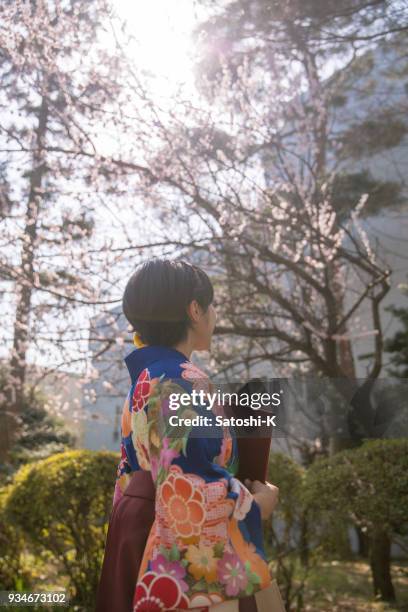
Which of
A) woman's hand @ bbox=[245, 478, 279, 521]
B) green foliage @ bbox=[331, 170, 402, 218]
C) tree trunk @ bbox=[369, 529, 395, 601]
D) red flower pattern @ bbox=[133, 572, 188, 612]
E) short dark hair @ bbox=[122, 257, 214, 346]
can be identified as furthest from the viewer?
green foliage @ bbox=[331, 170, 402, 218]

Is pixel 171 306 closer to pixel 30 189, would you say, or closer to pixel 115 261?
pixel 115 261

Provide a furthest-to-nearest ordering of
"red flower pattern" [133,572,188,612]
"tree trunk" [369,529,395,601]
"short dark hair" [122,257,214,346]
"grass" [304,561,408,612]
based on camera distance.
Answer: "tree trunk" [369,529,395,601]
"grass" [304,561,408,612]
"short dark hair" [122,257,214,346]
"red flower pattern" [133,572,188,612]

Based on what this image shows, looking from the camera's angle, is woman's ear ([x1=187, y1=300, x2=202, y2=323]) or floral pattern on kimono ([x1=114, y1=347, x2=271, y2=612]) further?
woman's ear ([x1=187, y1=300, x2=202, y2=323])

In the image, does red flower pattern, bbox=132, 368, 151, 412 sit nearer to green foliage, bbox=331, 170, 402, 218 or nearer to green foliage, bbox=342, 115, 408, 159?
green foliage, bbox=331, 170, 402, 218

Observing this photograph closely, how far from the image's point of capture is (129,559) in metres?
1.40

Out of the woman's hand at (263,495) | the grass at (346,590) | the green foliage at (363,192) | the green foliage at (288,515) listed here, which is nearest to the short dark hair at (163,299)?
the woman's hand at (263,495)

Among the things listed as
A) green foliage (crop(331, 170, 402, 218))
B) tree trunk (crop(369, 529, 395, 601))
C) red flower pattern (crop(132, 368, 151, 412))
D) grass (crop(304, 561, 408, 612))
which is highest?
green foliage (crop(331, 170, 402, 218))

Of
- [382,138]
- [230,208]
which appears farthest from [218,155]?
[382,138]

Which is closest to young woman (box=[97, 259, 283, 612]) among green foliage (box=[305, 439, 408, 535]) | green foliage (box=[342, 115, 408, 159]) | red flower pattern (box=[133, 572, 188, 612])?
red flower pattern (box=[133, 572, 188, 612])

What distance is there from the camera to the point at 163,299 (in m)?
1.57

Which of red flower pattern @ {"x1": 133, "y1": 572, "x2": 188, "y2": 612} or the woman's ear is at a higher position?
the woman's ear

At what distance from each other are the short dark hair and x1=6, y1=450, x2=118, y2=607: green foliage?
9.84ft

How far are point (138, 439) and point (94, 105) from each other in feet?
14.2

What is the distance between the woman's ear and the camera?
5.21ft
